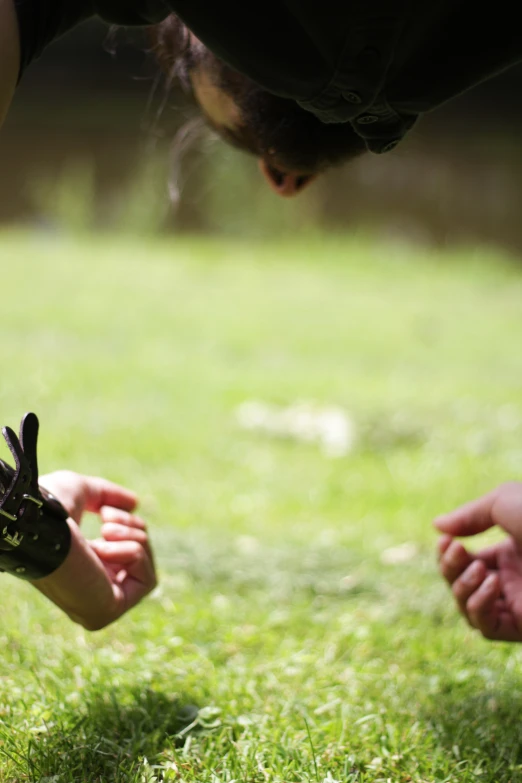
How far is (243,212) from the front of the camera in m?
7.69

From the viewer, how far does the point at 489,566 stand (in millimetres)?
1369

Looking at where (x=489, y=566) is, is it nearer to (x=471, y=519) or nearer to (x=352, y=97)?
(x=471, y=519)

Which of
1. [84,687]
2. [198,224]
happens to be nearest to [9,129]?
[198,224]

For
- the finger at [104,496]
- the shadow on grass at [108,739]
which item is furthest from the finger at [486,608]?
the finger at [104,496]

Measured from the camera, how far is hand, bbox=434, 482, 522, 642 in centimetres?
129

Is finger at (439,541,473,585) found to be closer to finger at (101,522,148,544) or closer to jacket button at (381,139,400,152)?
finger at (101,522,148,544)

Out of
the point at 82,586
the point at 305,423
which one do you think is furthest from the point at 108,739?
the point at 305,423

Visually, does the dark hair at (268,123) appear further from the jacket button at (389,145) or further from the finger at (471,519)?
the finger at (471,519)

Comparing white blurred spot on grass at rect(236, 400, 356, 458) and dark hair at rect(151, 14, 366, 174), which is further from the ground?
dark hair at rect(151, 14, 366, 174)

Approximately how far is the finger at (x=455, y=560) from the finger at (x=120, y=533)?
42 centimetres

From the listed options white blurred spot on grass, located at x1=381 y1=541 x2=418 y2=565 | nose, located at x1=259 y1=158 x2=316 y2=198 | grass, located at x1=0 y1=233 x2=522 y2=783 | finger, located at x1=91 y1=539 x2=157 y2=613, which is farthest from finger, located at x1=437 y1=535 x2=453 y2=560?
white blurred spot on grass, located at x1=381 y1=541 x2=418 y2=565

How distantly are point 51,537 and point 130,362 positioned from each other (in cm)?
282

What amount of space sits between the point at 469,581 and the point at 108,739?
20.2 inches

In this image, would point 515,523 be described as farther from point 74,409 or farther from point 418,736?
point 74,409
